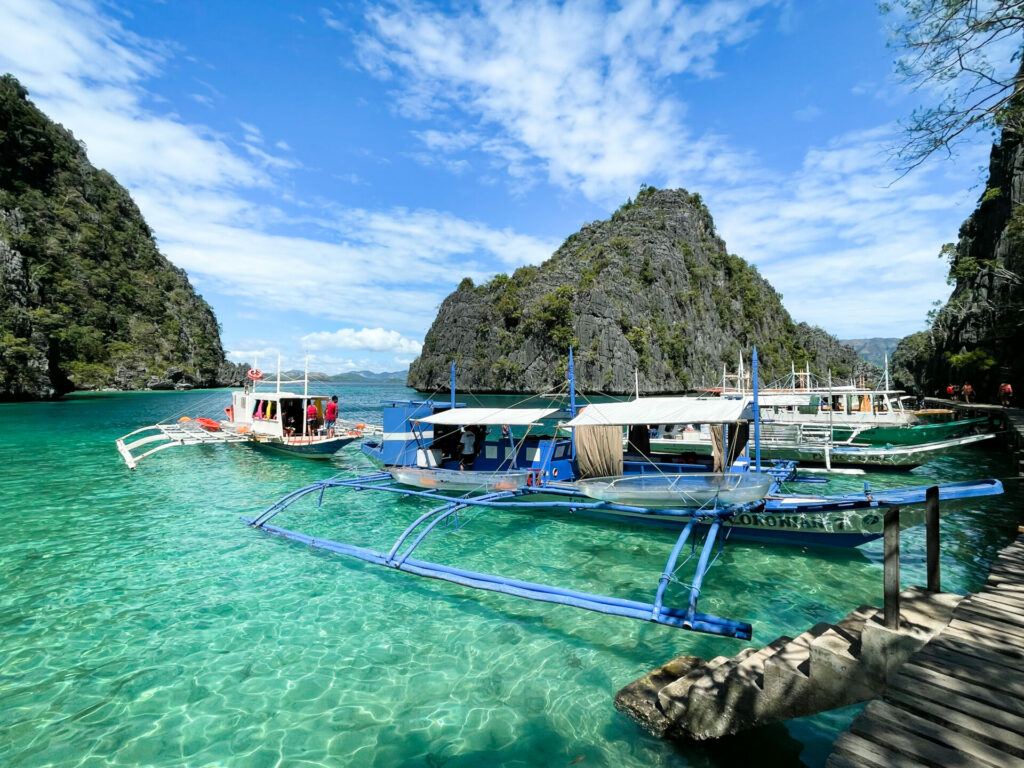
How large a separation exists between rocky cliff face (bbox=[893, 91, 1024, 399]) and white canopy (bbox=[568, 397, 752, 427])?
112 feet

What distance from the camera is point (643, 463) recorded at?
48.6ft

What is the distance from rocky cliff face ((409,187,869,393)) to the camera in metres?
86.8

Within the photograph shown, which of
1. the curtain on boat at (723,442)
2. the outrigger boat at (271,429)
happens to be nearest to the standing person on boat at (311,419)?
the outrigger boat at (271,429)

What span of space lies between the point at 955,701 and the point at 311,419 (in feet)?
90.6

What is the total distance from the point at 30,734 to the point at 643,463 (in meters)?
13.5

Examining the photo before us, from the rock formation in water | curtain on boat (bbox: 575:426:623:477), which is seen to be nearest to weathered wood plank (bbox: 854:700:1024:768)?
curtain on boat (bbox: 575:426:623:477)

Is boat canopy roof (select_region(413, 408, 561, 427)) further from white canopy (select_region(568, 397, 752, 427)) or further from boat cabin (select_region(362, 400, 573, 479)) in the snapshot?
white canopy (select_region(568, 397, 752, 427))

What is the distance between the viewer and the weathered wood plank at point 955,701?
3490mm

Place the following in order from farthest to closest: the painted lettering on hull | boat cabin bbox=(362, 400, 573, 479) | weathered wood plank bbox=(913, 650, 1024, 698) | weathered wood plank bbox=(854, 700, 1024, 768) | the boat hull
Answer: boat cabin bbox=(362, 400, 573, 479) < the painted lettering on hull < the boat hull < weathered wood plank bbox=(913, 650, 1024, 698) < weathered wood plank bbox=(854, 700, 1024, 768)

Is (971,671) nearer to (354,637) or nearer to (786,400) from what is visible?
(354,637)

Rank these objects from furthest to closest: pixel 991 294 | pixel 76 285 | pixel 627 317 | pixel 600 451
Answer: pixel 627 317 < pixel 76 285 < pixel 991 294 < pixel 600 451

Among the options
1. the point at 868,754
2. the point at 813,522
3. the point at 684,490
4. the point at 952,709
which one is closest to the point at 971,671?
the point at 952,709

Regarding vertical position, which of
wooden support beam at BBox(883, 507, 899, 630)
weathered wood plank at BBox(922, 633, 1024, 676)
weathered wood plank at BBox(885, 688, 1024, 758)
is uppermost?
wooden support beam at BBox(883, 507, 899, 630)

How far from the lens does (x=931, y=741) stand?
346 cm
